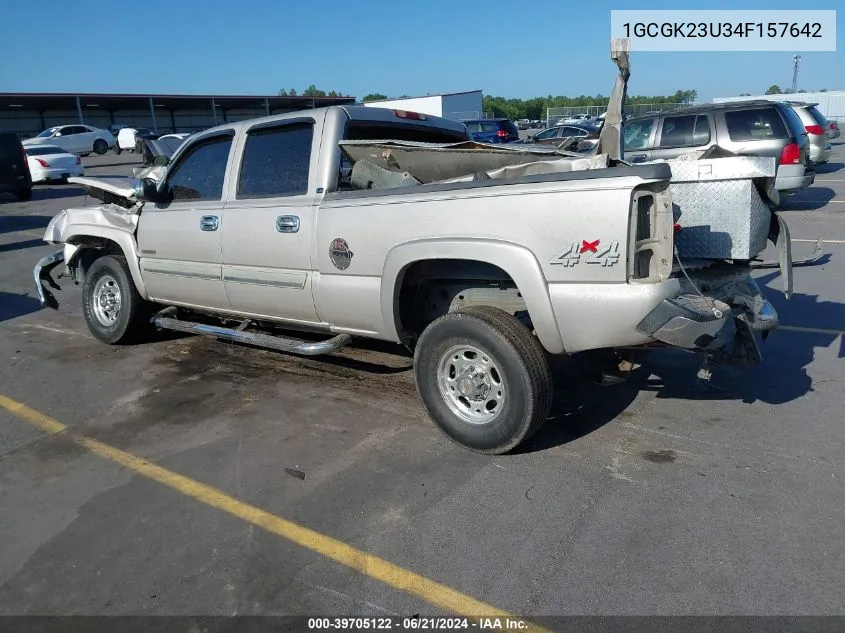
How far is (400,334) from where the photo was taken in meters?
4.43

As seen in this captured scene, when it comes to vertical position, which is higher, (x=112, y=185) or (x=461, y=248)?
(x=112, y=185)

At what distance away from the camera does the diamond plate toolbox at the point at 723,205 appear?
13.3 ft

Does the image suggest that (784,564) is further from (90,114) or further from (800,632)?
(90,114)

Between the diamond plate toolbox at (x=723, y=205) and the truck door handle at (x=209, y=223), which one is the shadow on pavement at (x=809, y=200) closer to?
the diamond plate toolbox at (x=723, y=205)

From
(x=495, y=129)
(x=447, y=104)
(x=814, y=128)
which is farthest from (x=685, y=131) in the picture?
(x=447, y=104)

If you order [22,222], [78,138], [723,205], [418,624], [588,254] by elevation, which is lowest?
[418,624]

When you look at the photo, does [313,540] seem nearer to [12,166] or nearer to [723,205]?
[723,205]

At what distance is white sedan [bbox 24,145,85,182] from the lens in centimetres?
2392

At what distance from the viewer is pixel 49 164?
24.0 m

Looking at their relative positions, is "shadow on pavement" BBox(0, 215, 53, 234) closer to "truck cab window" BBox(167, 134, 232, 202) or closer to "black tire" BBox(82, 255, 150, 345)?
"black tire" BBox(82, 255, 150, 345)

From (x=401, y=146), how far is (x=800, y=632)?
3447mm

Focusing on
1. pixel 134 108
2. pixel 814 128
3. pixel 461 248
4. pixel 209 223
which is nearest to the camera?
pixel 461 248

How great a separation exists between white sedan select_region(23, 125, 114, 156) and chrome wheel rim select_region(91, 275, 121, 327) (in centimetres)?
3561

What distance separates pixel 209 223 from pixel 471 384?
262 cm
